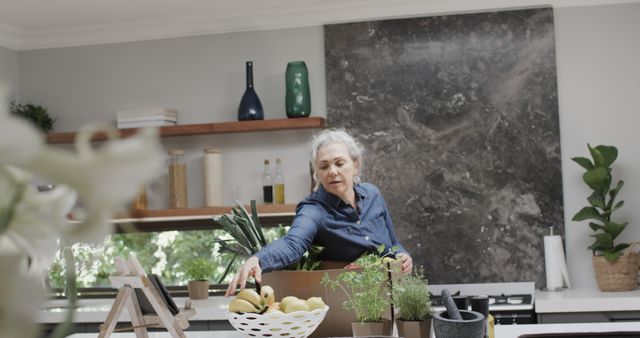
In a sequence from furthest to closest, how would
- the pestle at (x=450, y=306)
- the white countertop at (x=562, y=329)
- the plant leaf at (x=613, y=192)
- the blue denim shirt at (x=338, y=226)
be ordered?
the plant leaf at (x=613, y=192), the blue denim shirt at (x=338, y=226), the white countertop at (x=562, y=329), the pestle at (x=450, y=306)

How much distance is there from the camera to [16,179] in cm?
30

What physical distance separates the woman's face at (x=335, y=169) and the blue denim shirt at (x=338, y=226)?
37 millimetres

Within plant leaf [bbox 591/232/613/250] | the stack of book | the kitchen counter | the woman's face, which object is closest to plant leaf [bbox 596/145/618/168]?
plant leaf [bbox 591/232/613/250]

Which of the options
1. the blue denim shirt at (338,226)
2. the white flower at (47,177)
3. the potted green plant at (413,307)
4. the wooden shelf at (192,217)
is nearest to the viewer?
the white flower at (47,177)

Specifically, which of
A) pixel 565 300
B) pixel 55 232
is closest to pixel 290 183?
pixel 565 300

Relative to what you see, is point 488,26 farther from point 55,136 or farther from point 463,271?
point 55,136

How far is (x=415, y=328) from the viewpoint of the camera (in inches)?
87.2

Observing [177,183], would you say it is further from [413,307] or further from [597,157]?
[413,307]

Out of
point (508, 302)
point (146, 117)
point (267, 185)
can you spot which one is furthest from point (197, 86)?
point (508, 302)

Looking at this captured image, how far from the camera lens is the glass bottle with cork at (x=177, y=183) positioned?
17.3ft

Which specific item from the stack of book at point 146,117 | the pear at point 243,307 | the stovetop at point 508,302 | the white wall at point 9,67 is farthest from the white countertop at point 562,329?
the white wall at point 9,67

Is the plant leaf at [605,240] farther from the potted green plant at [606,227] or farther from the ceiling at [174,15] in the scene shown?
the ceiling at [174,15]

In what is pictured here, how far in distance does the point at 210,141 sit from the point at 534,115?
2027mm

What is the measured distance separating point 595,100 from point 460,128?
806 mm
